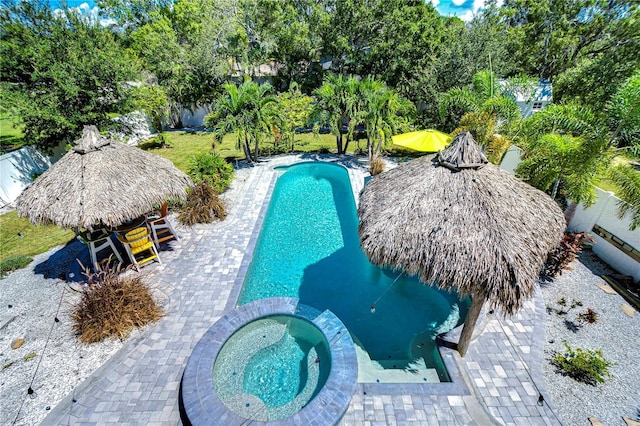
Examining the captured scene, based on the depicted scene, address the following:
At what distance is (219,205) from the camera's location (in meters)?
11.7

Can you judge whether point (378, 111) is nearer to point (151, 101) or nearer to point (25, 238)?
point (151, 101)

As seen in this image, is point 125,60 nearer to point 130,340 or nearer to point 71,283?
point 71,283

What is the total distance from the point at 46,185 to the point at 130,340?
18.1ft

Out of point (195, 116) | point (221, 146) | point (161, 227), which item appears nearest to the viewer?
point (161, 227)

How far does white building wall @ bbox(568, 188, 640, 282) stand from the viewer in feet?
28.1

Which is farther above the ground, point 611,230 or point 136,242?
point 136,242

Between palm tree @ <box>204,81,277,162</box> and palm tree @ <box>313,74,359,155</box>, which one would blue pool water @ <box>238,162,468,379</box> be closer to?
palm tree @ <box>204,81,277,162</box>

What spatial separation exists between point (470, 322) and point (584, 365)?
266 cm

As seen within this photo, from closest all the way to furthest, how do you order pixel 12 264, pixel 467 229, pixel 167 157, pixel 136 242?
pixel 467 229, pixel 136 242, pixel 12 264, pixel 167 157

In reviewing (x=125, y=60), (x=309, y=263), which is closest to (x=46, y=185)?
(x=309, y=263)

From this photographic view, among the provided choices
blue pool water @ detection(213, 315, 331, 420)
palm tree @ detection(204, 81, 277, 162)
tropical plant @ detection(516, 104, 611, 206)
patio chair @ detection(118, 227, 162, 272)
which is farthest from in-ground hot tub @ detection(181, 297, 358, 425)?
palm tree @ detection(204, 81, 277, 162)

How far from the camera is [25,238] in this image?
10.9 metres

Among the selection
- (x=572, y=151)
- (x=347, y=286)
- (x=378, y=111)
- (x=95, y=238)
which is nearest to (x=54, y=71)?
(x=95, y=238)

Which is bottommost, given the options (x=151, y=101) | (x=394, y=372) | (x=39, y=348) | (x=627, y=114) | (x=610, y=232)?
(x=394, y=372)
